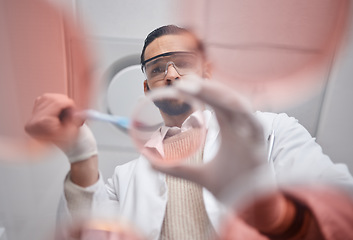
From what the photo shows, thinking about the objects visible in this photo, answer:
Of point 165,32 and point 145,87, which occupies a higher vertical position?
point 165,32

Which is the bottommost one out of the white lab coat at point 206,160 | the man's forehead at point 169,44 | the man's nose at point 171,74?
the white lab coat at point 206,160

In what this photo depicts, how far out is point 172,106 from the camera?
0.50 metres

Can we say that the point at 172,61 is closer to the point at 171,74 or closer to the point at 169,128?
the point at 171,74

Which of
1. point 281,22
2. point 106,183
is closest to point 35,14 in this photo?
point 106,183

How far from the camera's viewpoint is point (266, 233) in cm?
36

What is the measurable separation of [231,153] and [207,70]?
0.83ft

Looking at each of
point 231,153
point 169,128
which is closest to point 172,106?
point 169,128

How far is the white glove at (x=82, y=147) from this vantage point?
0.48m

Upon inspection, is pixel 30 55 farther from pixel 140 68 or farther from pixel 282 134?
pixel 282 134

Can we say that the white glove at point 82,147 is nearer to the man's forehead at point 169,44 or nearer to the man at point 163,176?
the man at point 163,176

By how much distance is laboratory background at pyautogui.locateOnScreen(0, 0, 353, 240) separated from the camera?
19.7 inches

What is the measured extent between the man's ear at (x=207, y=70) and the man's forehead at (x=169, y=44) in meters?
0.05

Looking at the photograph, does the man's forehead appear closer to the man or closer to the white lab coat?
the man

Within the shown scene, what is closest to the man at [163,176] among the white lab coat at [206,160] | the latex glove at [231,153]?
the white lab coat at [206,160]
